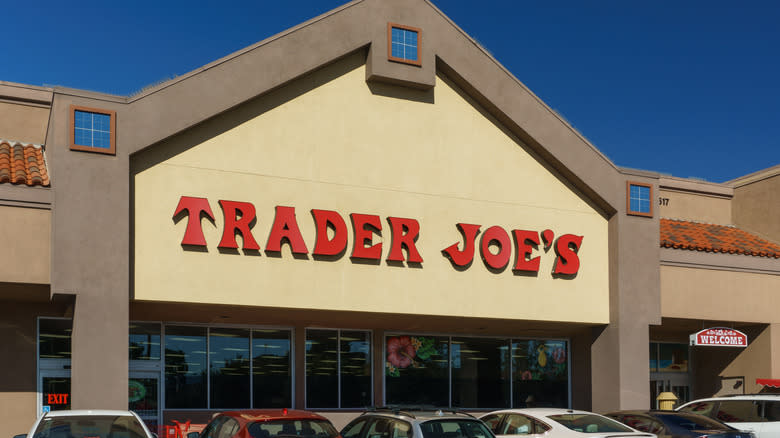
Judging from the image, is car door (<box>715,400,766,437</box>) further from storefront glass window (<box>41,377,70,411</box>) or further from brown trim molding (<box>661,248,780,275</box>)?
storefront glass window (<box>41,377,70,411</box>)

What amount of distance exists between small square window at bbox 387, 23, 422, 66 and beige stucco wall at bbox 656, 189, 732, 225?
1182cm

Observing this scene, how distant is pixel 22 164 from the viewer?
1817 centimetres

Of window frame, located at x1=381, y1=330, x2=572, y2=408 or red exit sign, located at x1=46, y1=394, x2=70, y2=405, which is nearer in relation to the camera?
red exit sign, located at x1=46, y1=394, x2=70, y2=405

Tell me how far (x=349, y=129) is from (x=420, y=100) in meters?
2.14

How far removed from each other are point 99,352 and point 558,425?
874 centimetres

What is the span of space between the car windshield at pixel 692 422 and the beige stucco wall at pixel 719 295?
22.9 feet

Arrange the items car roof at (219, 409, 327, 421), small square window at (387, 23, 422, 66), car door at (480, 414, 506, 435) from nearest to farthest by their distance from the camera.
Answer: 1. car roof at (219, 409, 327, 421)
2. car door at (480, 414, 506, 435)
3. small square window at (387, 23, 422, 66)

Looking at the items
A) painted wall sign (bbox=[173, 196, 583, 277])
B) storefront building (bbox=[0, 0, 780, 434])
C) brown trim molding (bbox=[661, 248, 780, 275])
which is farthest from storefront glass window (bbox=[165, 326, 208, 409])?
brown trim molding (bbox=[661, 248, 780, 275])

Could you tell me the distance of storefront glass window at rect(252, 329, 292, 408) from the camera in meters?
21.9

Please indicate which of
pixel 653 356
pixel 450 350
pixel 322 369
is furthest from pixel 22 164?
pixel 653 356

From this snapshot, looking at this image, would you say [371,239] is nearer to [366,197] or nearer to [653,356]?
[366,197]

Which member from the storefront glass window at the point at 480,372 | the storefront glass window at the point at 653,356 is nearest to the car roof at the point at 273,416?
the storefront glass window at the point at 480,372

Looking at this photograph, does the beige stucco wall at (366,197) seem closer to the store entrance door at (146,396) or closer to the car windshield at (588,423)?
the store entrance door at (146,396)

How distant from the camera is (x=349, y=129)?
66.9 ft
